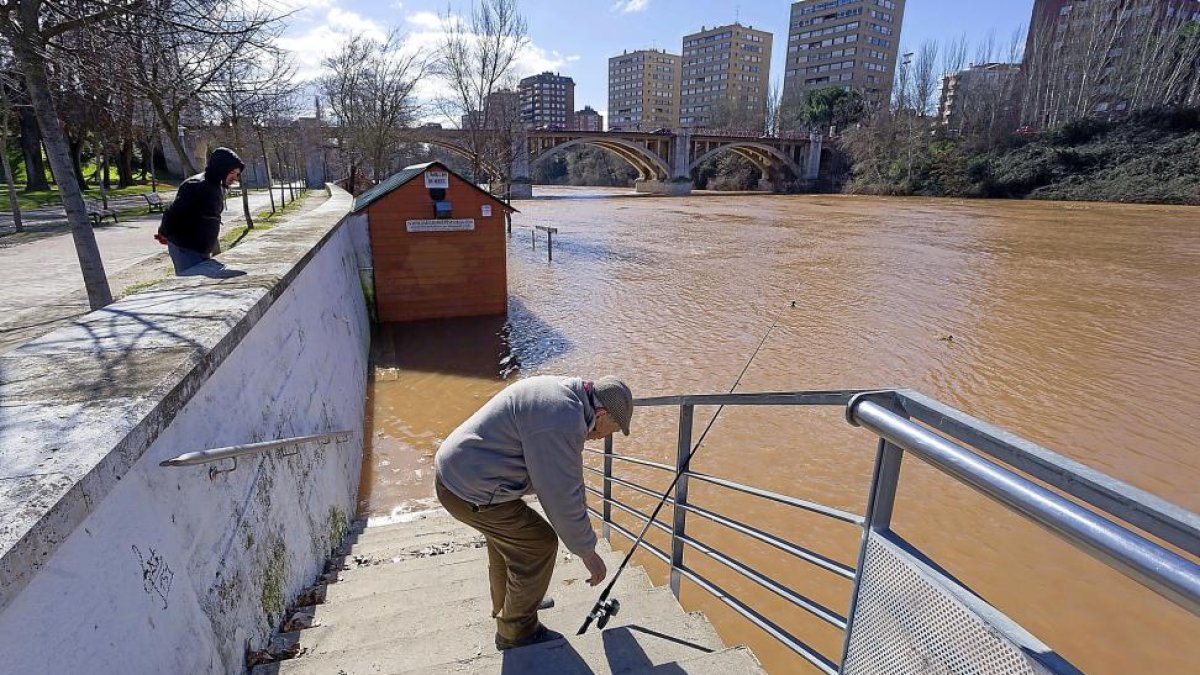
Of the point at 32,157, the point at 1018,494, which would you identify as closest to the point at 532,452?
the point at 1018,494

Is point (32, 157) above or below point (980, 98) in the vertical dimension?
below

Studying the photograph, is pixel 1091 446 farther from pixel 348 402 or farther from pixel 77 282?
pixel 77 282

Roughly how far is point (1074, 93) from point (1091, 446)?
57.9 m

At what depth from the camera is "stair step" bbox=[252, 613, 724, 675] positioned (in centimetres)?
211

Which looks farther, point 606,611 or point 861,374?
point 861,374

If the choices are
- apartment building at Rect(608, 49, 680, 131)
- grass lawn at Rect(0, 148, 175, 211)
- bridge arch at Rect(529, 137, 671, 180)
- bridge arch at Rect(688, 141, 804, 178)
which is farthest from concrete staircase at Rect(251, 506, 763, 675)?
apartment building at Rect(608, 49, 680, 131)

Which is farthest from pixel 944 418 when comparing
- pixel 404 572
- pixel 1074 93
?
pixel 1074 93

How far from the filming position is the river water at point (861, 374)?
174 inches

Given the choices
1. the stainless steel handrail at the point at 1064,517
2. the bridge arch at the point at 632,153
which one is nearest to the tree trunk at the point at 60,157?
the stainless steel handrail at the point at 1064,517

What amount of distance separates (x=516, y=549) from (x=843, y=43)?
332 feet

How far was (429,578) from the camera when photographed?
10.4 ft

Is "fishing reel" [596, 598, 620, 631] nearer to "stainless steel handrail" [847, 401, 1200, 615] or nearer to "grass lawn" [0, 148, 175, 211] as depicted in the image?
"stainless steel handrail" [847, 401, 1200, 615]

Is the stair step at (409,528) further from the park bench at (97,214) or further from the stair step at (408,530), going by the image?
the park bench at (97,214)

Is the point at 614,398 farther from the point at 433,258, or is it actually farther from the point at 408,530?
the point at 433,258
